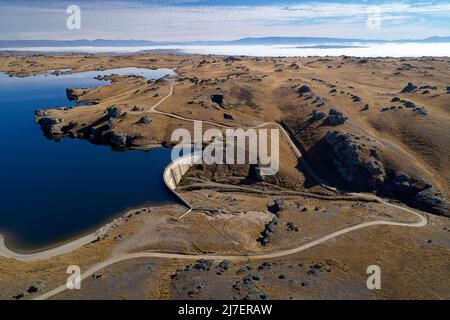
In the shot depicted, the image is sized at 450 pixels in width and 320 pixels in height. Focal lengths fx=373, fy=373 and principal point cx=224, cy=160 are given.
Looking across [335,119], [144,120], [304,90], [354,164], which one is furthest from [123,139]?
[304,90]

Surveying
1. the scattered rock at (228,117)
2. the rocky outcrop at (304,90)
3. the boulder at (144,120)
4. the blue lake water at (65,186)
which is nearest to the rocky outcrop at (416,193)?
the blue lake water at (65,186)

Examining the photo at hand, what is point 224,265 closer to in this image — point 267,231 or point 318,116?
point 267,231

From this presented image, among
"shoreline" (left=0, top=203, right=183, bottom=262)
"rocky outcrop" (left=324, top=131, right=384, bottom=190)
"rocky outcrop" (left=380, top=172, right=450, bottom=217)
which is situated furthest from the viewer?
"rocky outcrop" (left=324, top=131, right=384, bottom=190)

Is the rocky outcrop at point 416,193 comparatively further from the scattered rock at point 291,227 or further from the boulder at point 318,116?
the boulder at point 318,116

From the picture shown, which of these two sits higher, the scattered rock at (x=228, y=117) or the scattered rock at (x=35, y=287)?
the scattered rock at (x=228, y=117)

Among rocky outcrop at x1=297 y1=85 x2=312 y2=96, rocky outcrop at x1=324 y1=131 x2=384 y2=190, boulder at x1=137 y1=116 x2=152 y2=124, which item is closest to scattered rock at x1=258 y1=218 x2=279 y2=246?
rocky outcrop at x1=324 y1=131 x2=384 y2=190

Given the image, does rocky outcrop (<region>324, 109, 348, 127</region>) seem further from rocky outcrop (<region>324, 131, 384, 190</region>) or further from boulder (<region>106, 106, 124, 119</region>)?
boulder (<region>106, 106, 124, 119</region>)

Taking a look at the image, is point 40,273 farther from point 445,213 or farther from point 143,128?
point 445,213

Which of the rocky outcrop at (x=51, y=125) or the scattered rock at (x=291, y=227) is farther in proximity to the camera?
the rocky outcrop at (x=51, y=125)
